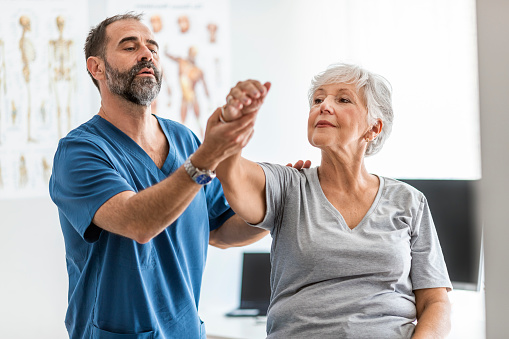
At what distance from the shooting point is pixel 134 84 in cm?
161

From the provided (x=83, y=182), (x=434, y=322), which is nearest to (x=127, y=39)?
(x=83, y=182)

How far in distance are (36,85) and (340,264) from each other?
2.25 meters

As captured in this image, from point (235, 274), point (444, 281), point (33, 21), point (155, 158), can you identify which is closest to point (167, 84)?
point (33, 21)

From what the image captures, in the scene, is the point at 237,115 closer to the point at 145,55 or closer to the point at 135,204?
the point at 135,204

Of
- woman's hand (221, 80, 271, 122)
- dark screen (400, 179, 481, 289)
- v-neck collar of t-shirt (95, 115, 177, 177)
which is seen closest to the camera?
woman's hand (221, 80, 271, 122)

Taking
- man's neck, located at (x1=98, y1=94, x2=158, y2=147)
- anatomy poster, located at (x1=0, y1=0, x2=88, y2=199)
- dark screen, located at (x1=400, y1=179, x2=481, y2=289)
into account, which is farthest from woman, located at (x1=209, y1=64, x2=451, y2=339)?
anatomy poster, located at (x1=0, y1=0, x2=88, y2=199)

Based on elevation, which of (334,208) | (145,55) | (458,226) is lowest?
(458,226)

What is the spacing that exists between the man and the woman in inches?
7.3

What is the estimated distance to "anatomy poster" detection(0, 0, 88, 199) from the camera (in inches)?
116

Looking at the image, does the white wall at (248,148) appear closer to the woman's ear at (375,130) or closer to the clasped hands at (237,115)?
the woman's ear at (375,130)

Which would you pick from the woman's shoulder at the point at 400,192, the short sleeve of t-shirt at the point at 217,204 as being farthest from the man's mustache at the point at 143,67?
the woman's shoulder at the point at 400,192

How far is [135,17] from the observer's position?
1.77 metres

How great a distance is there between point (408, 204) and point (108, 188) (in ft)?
2.65

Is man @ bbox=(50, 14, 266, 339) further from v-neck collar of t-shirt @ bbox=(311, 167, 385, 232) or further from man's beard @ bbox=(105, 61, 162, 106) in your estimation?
v-neck collar of t-shirt @ bbox=(311, 167, 385, 232)
